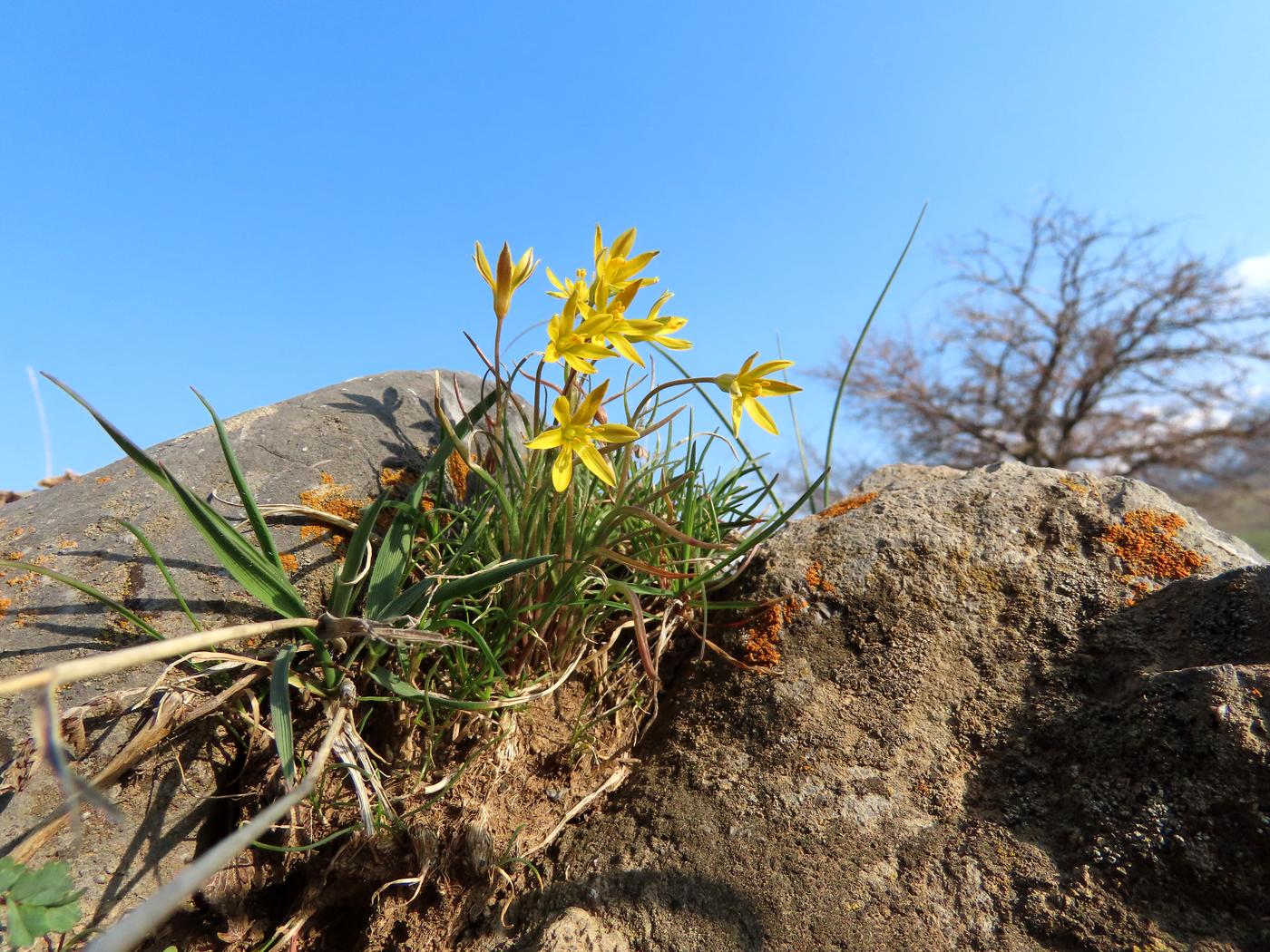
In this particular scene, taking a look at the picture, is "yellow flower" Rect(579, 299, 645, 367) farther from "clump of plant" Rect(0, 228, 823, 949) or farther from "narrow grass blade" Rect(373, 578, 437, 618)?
"narrow grass blade" Rect(373, 578, 437, 618)

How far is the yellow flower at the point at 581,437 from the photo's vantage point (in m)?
1.21

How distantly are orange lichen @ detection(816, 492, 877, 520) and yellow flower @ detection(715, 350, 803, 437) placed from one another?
0.71 metres

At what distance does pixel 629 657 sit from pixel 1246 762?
119 cm

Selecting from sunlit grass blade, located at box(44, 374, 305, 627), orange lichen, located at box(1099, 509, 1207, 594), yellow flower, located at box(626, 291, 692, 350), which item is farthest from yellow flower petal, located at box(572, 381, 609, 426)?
orange lichen, located at box(1099, 509, 1207, 594)

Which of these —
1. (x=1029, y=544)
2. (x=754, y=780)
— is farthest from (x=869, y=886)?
(x=1029, y=544)

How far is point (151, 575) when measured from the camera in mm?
1625

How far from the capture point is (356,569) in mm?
1577

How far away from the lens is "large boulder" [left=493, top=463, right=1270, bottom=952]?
1123 mm

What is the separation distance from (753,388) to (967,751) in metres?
0.80

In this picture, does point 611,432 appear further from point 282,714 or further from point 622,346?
point 282,714

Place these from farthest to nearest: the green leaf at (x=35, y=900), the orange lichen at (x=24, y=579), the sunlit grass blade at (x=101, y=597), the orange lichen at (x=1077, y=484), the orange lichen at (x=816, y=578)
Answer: the orange lichen at (x=1077, y=484)
the orange lichen at (x=816, y=578)
the orange lichen at (x=24, y=579)
the sunlit grass blade at (x=101, y=597)
the green leaf at (x=35, y=900)

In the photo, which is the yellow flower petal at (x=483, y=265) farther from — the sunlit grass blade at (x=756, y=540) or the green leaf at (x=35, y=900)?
the green leaf at (x=35, y=900)

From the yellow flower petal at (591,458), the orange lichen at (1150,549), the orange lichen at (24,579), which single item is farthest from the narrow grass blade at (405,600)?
the orange lichen at (1150,549)

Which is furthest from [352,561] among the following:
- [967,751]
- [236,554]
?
[967,751]
